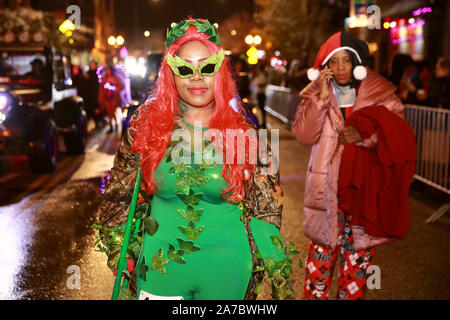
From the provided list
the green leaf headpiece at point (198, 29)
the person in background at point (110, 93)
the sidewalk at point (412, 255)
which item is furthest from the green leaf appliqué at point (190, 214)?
the person in background at point (110, 93)

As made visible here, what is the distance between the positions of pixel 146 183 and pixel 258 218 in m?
0.50

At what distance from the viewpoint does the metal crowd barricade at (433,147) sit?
8.93 m

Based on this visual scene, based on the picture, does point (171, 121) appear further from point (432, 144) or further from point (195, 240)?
point (432, 144)

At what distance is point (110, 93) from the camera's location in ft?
59.5

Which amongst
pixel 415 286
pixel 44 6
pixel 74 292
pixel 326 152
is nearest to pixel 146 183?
pixel 326 152

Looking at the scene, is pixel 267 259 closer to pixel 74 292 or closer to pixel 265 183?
pixel 265 183

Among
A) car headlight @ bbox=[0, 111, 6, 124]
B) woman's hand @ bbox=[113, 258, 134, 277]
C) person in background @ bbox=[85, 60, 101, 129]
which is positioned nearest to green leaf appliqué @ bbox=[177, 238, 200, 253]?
woman's hand @ bbox=[113, 258, 134, 277]

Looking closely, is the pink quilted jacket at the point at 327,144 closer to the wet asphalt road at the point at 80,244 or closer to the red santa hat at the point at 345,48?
the red santa hat at the point at 345,48

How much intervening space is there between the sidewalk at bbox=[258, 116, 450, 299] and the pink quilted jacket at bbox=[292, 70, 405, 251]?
1219 mm

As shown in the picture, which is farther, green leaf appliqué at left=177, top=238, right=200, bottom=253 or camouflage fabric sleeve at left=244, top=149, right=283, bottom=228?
camouflage fabric sleeve at left=244, top=149, right=283, bottom=228

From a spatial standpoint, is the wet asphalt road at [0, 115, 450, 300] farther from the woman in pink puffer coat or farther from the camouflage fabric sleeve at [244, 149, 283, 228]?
the camouflage fabric sleeve at [244, 149, 283, 228]

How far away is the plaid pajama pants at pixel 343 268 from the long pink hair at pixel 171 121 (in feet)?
5.54

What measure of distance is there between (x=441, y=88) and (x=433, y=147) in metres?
1.31

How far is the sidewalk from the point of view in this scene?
17.1 ft
